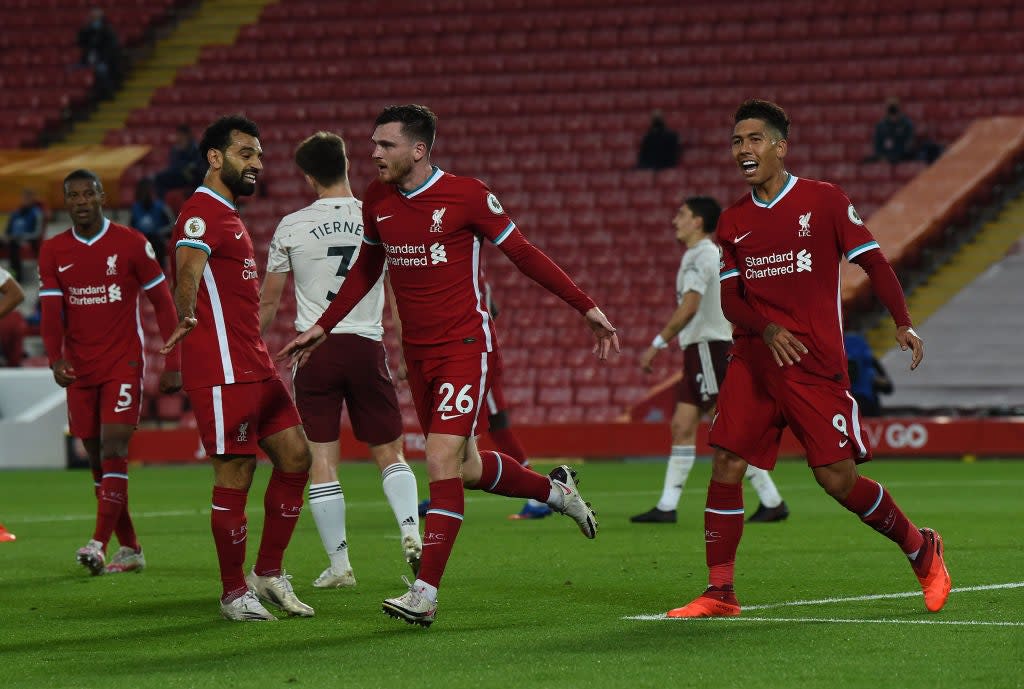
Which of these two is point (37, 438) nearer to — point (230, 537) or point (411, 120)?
point (230, 537)

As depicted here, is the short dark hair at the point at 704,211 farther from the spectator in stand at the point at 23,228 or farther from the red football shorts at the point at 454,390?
the spectator in stand at the point at 23,228

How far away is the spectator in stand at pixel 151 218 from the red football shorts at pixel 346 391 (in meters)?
17.1

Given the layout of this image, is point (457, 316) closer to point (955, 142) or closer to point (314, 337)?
point (314, 337)

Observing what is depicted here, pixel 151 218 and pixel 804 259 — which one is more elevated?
pixel 804 259

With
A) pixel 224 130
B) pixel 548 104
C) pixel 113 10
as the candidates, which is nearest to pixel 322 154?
pixel 224 130

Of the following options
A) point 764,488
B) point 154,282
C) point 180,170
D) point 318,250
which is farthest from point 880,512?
point 180,170

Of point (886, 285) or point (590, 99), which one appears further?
point (590, 99)

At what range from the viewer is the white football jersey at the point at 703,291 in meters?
12.6

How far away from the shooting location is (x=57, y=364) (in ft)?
33.0

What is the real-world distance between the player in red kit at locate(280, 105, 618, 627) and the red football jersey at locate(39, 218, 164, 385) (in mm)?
2737

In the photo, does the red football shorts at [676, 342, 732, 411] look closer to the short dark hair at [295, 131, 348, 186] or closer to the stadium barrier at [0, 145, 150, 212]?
the short dark hair at [295, 131, 348, 186]

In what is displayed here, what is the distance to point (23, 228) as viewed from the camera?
27.5 metres

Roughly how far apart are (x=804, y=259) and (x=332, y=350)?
289cm

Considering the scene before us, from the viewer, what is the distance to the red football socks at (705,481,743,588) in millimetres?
7570
